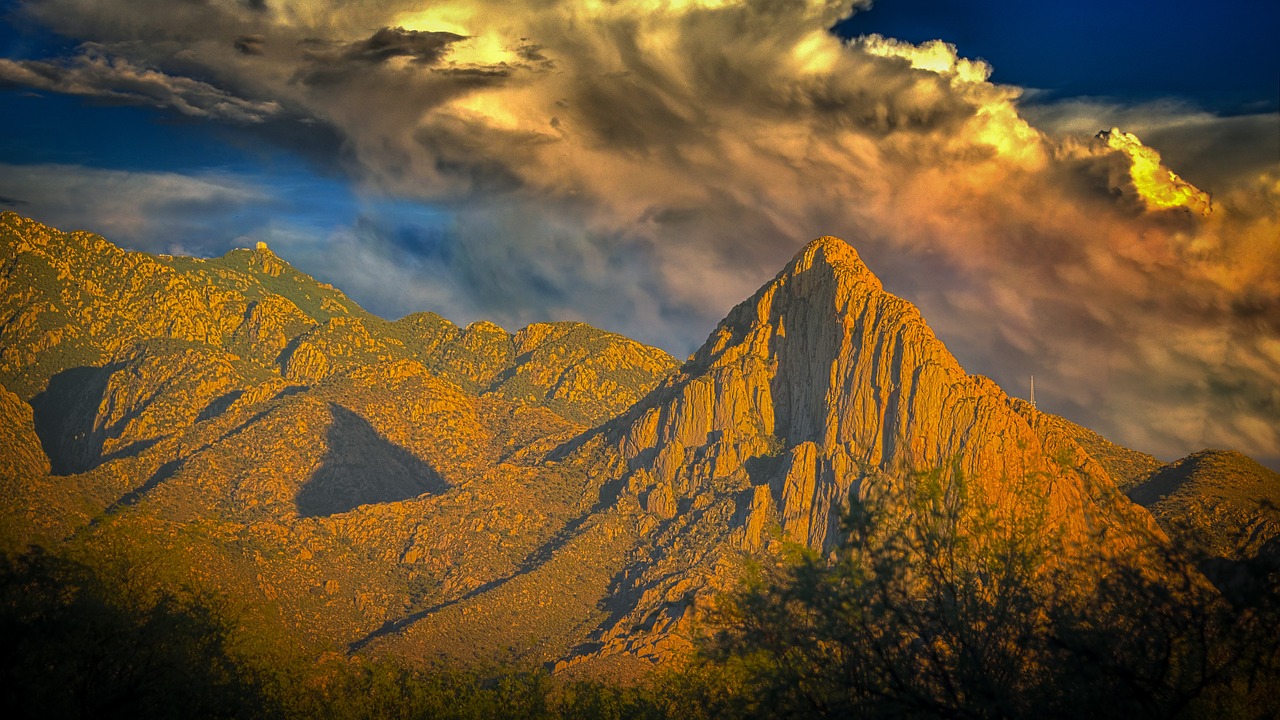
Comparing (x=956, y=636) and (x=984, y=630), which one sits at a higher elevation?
(x=984, y=630)

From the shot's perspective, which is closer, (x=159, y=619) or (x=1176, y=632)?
(x=1176, y=632)

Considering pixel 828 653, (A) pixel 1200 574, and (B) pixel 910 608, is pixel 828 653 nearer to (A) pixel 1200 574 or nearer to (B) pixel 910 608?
(B) pixel 910 608

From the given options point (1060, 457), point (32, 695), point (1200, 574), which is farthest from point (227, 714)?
point (1200, 574)

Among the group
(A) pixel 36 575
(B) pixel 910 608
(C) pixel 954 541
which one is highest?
(C) pixel 954 541

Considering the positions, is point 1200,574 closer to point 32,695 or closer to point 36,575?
point 32,695

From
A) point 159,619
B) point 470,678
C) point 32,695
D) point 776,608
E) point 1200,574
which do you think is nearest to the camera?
point 1200,574

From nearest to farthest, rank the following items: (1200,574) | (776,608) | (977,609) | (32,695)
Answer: (1200,574) < (977,609) < (776,608) < (32,695)

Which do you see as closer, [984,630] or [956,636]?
[956,636]

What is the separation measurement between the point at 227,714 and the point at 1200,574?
4906 centimetres

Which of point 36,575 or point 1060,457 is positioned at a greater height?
point 1060,457

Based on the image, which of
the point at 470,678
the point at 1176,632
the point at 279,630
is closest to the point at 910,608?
the point at 1176,632

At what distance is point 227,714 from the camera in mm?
63219

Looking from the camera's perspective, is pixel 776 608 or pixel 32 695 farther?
pixel 32 695

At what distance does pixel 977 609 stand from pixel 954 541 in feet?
9.09
